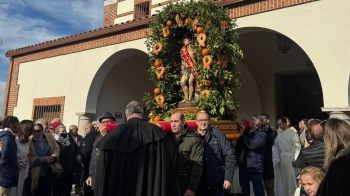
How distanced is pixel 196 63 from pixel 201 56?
0.21 metres

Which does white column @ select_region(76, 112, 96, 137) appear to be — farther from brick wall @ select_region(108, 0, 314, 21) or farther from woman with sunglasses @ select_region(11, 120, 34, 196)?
brick wall @ select_region(108, 0, 314, 21)

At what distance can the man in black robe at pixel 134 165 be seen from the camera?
8.70 ft

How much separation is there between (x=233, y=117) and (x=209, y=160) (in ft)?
3.81

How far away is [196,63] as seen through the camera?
5.07 m

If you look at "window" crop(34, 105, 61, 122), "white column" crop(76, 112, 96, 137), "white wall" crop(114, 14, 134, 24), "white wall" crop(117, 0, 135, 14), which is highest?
"white wall" crop(117, 0, 135, 14)

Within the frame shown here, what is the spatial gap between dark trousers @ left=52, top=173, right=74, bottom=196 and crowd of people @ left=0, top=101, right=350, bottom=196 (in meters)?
0.02

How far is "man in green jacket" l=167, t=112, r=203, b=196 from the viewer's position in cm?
354

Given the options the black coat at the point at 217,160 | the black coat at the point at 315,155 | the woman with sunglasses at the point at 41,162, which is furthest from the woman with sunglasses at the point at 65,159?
the black coat at the point at 315,155

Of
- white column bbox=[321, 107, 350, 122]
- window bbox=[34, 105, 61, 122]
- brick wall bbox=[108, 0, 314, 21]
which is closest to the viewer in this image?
white column bbox=[321, 107, 350, 122]

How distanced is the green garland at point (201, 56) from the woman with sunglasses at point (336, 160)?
229 cm

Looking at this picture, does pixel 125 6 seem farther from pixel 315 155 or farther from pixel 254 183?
pixel 315 155

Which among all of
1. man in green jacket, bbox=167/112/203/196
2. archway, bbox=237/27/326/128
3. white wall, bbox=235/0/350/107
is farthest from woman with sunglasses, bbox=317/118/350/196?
archway, bbox=237/27/326/128

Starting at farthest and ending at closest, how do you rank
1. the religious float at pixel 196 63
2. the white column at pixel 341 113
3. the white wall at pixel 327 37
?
the white wall at pixel 327 37 → the white column at pixel 341 113 → the religious float at pixel 196 63

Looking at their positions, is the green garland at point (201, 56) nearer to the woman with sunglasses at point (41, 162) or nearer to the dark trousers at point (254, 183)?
the dark trousers at point (254, 183)
